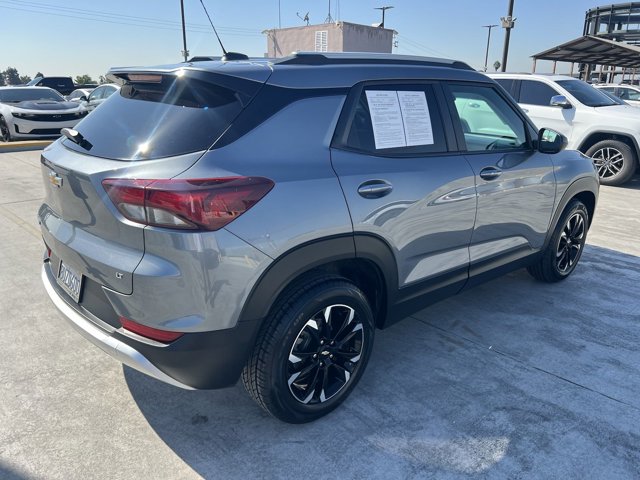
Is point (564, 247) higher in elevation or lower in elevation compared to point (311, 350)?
lower

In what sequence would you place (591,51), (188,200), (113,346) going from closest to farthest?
(188,200) → (113,346) → (591,51)

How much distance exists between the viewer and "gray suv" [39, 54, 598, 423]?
80.0 inches

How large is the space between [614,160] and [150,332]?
889 centimetres

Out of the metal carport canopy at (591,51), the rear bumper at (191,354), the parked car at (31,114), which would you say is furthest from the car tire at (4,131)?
the metal carport canopy at (591,51)

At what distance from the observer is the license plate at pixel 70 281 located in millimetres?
2406

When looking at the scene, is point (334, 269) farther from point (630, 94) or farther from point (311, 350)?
point (630, 94)

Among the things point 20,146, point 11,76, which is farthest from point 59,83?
point 11,76

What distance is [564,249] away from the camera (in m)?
4.36

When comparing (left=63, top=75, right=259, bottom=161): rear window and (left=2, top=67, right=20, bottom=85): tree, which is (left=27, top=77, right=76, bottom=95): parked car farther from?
(left=2, top=67, right=20, bottom=85): tree

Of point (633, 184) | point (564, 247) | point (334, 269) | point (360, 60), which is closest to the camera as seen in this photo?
point (334, 269)

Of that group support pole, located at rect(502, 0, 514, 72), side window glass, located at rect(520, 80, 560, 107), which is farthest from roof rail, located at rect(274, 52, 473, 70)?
support pole, located at rect(502, 0, 514, 72)

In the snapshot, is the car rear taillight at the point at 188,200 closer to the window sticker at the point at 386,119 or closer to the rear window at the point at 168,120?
the rear window at the point at 168,120

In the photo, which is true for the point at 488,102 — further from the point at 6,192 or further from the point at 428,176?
the point at 6,192

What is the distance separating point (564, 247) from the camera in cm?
435
